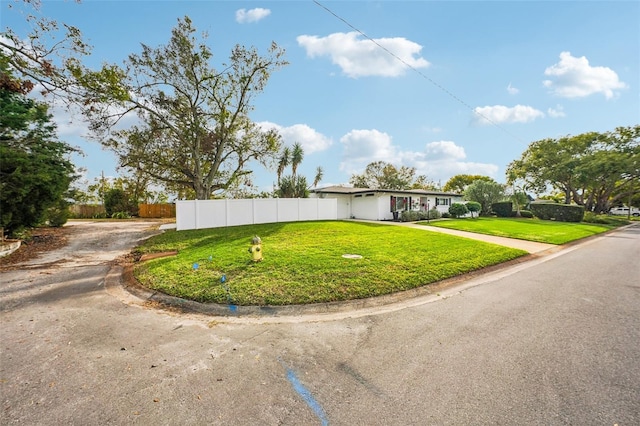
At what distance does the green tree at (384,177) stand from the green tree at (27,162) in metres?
35.6

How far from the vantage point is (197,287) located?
17.5 feet

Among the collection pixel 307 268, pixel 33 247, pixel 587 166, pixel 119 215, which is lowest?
pixel 33 247

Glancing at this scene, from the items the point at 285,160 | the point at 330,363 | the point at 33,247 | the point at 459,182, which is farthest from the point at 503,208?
the point at 33,247

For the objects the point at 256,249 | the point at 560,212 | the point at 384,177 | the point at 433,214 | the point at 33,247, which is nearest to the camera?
the point at 256,249

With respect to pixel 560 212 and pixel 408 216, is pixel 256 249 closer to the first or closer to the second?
pixel 408 216

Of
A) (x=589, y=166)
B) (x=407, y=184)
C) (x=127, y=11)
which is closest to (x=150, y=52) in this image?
(x=127, y=11)

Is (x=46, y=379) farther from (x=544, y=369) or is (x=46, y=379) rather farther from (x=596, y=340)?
(x=596, y=340)

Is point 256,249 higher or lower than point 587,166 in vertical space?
lower

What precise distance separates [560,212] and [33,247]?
3786cm

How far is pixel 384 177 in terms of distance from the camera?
41.1m

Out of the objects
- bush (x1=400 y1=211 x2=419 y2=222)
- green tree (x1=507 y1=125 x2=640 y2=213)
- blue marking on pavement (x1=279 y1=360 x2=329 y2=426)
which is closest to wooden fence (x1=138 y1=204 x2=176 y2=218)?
bush (x1=400 y1=211 x2=419 y2=222)

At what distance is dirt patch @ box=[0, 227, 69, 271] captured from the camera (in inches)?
317

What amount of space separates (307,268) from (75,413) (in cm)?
453

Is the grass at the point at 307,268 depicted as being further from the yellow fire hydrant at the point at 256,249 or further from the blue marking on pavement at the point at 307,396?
the blue marking on pavement at the point at 307,396
